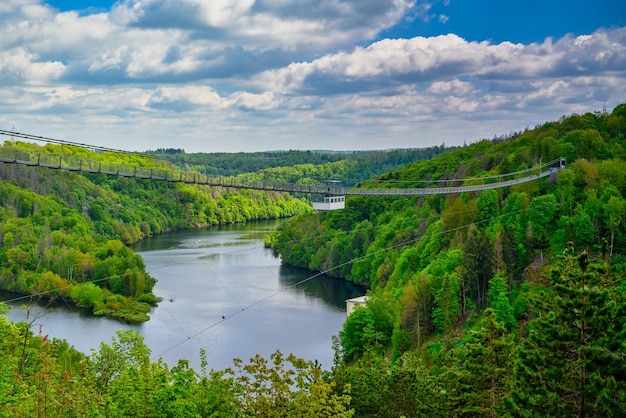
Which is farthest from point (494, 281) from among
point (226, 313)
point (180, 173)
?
point (226, 313)

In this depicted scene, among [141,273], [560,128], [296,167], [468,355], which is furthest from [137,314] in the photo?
[296,167]

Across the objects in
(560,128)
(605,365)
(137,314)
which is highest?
(560,128)

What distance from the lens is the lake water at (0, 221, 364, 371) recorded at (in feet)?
122

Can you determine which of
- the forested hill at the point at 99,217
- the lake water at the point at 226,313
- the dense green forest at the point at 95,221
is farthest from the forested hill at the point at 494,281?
the dense green forest at the point at 95,221

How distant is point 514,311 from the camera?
100 ft

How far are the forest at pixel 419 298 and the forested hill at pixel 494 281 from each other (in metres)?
0.06

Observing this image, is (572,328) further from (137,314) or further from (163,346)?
(137,314)

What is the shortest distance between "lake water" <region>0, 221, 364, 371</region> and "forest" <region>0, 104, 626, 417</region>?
7.59 ft

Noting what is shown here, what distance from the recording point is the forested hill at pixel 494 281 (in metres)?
14.0

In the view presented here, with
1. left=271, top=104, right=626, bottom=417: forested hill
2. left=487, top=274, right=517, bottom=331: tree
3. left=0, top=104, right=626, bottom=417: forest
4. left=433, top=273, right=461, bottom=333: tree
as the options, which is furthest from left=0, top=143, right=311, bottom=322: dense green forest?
left=487, top=274, right=517, bottom=331: tree

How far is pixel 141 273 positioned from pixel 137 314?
281 inches

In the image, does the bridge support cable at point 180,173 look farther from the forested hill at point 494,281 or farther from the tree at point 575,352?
the tree at point 575,352

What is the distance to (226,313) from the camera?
4519 cm

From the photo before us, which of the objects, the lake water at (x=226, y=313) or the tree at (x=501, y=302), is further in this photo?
the lake water at (x=226, y=313)
